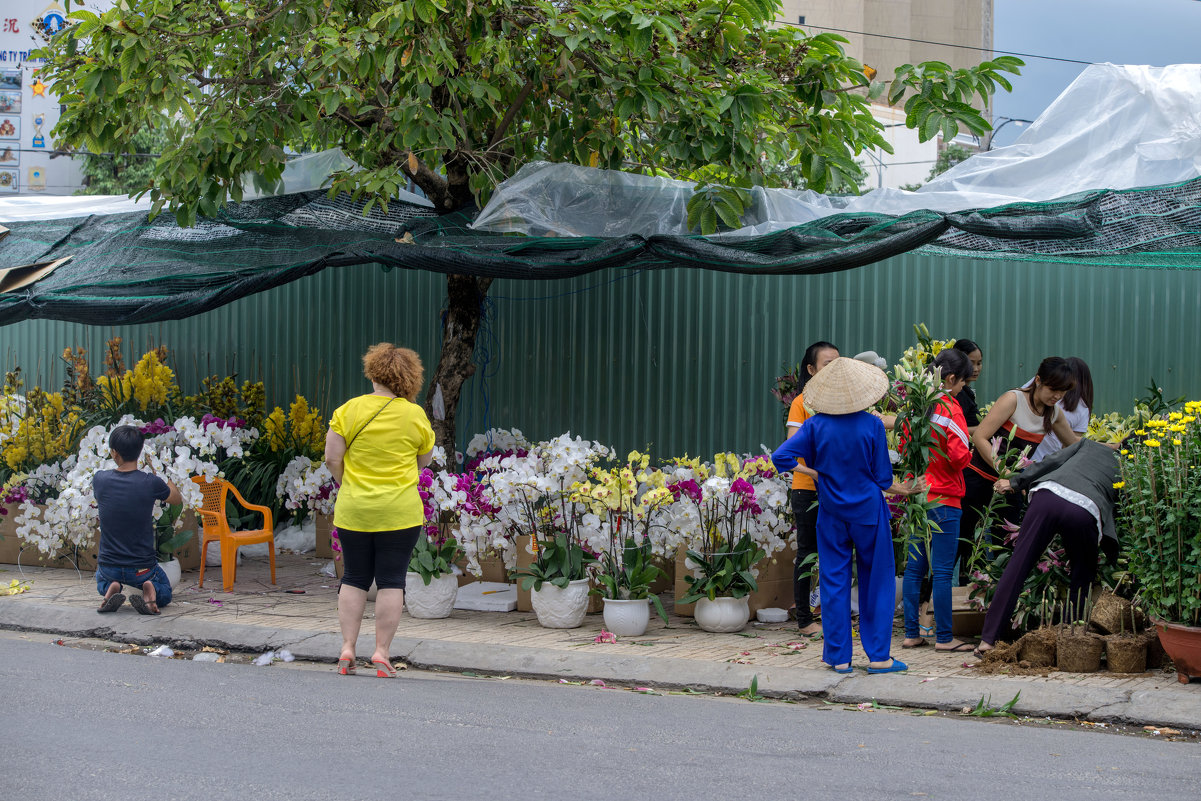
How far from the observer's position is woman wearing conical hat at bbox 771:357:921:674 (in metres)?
6.00

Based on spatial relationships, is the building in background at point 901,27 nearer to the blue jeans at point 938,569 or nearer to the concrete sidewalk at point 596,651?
the concrete sidewalk at point 596,651

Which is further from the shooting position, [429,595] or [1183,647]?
[429,595]

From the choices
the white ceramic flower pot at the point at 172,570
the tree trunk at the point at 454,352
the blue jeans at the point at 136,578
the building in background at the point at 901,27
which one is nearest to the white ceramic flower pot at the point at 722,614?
the tree trunk at the point at 454,352

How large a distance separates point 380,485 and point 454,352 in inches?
137

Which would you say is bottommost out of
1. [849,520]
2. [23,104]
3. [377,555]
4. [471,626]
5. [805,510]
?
[471,626]

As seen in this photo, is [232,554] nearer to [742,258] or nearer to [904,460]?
[742,258]

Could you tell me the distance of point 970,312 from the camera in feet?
29.8

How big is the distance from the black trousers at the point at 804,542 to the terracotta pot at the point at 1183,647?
191cm

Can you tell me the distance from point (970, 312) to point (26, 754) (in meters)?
7.21

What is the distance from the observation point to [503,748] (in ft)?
15.3

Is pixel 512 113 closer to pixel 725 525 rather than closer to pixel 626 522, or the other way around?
pixel 626 522

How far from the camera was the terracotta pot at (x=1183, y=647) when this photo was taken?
5578 mm

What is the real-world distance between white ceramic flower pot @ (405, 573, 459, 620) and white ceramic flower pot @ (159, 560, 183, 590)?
214cm

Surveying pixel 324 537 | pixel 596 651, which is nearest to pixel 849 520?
pixel 596 651
